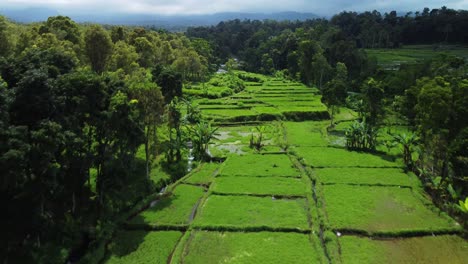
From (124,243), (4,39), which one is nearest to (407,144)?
(124,243)

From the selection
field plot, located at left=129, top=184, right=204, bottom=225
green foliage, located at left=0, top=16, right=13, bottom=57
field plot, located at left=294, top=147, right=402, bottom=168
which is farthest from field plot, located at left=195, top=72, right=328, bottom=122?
green foliage, located at left=0, top=16, right=13, bottom=57

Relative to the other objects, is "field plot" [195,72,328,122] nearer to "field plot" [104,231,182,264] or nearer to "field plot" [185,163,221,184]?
"field plot" [185,163,221,184]

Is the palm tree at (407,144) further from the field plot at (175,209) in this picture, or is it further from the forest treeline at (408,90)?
the field plot at (175,209)

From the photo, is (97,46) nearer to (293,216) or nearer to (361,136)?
(361,136)

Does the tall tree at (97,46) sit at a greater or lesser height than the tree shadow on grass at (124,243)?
greater

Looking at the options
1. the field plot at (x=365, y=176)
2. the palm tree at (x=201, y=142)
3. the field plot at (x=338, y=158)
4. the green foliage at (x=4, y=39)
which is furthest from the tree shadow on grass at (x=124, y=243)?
the green foliage at (x=4, y=39)
